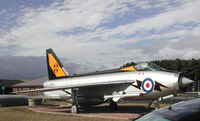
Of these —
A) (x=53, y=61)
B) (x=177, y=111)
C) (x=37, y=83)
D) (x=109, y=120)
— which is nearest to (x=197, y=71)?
(x=37, y=83)

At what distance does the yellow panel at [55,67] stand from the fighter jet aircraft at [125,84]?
1.02 meters

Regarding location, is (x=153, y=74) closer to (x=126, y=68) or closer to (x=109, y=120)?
(x=126, y=68)

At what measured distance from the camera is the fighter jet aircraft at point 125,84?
1235 centimetres

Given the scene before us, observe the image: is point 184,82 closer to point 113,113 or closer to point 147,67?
point 147,67

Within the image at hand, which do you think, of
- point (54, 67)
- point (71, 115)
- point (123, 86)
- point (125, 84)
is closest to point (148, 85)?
point (125, 84)

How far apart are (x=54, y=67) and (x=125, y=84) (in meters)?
8.44

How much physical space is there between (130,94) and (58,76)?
27.2 feet

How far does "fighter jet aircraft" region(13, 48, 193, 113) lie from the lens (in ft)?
40.5

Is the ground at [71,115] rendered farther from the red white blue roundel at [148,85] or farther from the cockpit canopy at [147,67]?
the cockpit canopy at [147,67]

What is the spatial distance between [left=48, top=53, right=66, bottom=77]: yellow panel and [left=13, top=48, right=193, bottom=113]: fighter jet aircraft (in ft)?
3.35

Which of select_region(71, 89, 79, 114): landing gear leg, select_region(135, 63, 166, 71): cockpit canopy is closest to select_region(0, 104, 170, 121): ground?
select_region(71, 89, 79, 114): landing gear leg

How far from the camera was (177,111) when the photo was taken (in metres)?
3.23

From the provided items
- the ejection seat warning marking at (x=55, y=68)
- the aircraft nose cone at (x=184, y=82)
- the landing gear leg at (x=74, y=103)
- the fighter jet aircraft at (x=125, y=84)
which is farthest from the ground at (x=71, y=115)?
the ejection seat warning marking at (x=55, y=68)

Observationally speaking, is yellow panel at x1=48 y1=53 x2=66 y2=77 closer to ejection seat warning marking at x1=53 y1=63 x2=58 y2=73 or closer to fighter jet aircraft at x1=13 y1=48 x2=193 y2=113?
ejection seat warning marking at x1=53 y1=63 x2=58 y2=73
